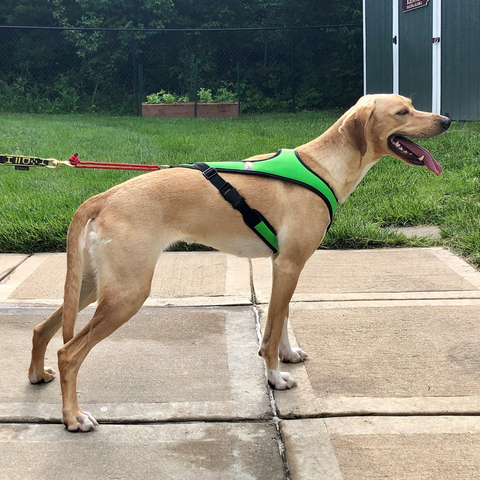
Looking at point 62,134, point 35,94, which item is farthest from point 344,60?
point 62,134

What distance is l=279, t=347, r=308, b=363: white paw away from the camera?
337 centimetres

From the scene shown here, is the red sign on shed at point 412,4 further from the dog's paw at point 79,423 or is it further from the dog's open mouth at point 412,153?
the dog's paw at point 79,423

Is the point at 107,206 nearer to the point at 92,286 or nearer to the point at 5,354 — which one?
the point at 92,286

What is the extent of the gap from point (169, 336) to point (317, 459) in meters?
1.46

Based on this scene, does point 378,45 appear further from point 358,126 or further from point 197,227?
point 197,227

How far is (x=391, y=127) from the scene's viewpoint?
3.19 metres

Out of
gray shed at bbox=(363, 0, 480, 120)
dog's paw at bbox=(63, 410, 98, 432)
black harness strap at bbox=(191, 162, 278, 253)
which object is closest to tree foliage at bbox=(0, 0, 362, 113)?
gray shed at bbox=(363, 0, 480, 120)

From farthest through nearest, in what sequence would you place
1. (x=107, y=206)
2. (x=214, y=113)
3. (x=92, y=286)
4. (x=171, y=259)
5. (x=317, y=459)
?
(x=214, y=113) → (x=171, y=259) → (x=92, y=286) → (x=107, y=206) → (x=317, y=459)

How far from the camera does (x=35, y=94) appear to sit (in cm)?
1925

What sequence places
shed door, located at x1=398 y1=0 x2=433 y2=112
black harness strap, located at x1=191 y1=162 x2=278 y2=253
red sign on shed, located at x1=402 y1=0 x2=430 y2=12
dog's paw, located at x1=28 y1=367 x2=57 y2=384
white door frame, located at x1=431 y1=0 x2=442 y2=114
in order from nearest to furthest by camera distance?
black harness strap, located at x1=191 y1=162 x2=278 y2=253 < dog's paw, located at x1=28 y1=367 x2=57 y2=384 < white door frame, located at x1=431 y1=0 x2=442 y2=114 < red sign on shed, located at x1=402 y1=0 x2=430 y2=12 < shed door, located at x1=398 y1=0 x2=433 y2=112

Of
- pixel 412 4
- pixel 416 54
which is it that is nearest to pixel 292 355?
pixel 416 54

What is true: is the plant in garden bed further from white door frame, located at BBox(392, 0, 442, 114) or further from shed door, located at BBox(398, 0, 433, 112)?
white door frame, located at BBox(392, 0, 442, 114)

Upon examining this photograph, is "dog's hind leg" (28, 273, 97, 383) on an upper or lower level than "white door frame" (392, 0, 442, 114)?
lower

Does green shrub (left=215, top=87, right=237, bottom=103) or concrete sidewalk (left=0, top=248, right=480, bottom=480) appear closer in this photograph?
concrete sidewalk (left=0, top=248, right=480, bottom=480)
